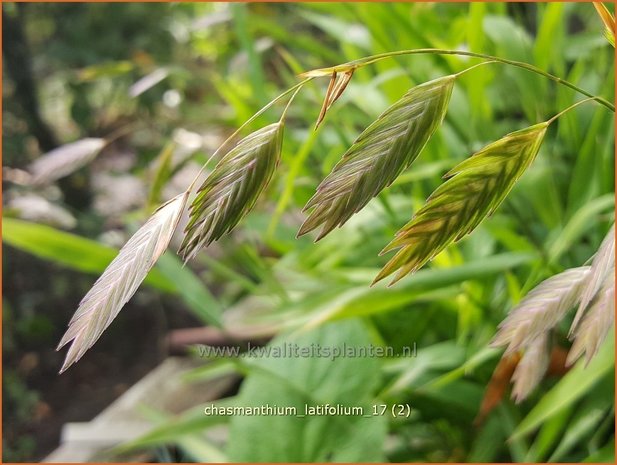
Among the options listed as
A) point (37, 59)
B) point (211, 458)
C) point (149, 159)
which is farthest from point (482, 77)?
point (37, 59)

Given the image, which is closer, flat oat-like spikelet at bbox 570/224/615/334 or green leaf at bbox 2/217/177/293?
flat oat-like spikelet at bbox 570/224/615/334

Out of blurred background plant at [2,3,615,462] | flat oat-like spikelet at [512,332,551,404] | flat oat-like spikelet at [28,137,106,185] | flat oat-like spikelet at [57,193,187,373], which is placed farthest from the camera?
blurred background plant at [2,3,615,462]

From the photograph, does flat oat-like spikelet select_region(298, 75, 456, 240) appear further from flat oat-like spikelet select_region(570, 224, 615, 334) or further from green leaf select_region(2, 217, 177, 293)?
green leaf select_region(2, 217, 177, 293)

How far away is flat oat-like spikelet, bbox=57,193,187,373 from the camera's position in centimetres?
23

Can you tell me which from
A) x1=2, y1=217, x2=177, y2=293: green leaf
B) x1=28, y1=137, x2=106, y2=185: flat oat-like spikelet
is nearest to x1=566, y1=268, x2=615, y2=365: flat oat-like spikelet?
x1=28, y1=137, x2=106, y2=185: flat oat-like spikelet

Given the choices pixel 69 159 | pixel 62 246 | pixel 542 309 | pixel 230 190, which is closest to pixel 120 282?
pixel 230 190

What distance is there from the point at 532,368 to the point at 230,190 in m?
0.23

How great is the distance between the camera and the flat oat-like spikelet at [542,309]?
0.28 meters

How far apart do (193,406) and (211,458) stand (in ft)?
0.75

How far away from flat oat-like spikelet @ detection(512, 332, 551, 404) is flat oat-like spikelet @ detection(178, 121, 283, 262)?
20 cm

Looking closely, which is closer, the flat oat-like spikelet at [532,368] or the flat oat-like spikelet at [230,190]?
the flat oat-like spikelet at [230,190]

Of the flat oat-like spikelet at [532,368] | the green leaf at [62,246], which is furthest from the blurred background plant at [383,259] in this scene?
the flat oat-like spikelet at [532,368]

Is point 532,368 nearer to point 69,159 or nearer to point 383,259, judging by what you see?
point 69,159

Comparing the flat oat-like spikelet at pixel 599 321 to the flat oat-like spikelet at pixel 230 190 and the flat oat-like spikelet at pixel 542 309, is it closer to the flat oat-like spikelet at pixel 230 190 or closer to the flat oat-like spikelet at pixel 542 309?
the flat oat-like spikelet at pixel 542 309
